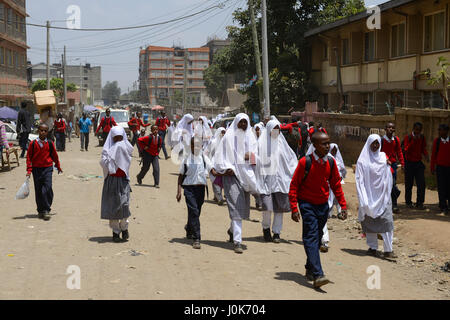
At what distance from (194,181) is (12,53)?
4201 centimetres

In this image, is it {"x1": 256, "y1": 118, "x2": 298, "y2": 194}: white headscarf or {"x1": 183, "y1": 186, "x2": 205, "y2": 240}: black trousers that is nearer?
{"x1": 183, "y1": 186, "x2": 205, "y2": 240}: black trousers

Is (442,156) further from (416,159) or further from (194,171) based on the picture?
(194,171)

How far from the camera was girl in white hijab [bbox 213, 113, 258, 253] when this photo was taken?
872 centimetres

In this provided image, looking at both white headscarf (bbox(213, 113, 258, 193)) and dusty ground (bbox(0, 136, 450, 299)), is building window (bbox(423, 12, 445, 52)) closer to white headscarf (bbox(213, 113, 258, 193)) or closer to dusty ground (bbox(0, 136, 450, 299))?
dusty ground (bbox(0, 136, 450, 299))

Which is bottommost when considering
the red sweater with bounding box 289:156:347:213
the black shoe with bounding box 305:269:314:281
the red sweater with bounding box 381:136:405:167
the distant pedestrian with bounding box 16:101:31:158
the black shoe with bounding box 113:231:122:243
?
the black shoe with bounding box 305:269:314:281

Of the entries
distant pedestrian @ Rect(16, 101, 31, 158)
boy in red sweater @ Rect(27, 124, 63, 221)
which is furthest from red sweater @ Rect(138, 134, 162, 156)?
distant pedestrian @ Rect(16, 101, 31, 158)

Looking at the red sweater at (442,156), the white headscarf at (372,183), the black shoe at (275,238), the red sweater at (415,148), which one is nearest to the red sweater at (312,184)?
the white headscarf at (372,183)

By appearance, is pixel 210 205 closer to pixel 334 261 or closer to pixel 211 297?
pixel 334 261

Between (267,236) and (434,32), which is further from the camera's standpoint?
(434,32)

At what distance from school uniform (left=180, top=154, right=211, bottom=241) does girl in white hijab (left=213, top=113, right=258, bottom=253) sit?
259 mm

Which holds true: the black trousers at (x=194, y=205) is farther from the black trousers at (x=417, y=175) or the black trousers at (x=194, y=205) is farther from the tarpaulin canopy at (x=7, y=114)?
the tarpaulin canopy at (x=7, y=114)

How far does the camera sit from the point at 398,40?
21797 millimetres

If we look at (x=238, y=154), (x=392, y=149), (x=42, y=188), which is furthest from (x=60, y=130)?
(x=238, y=154)

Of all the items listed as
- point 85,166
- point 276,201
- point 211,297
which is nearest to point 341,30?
point 85,166
